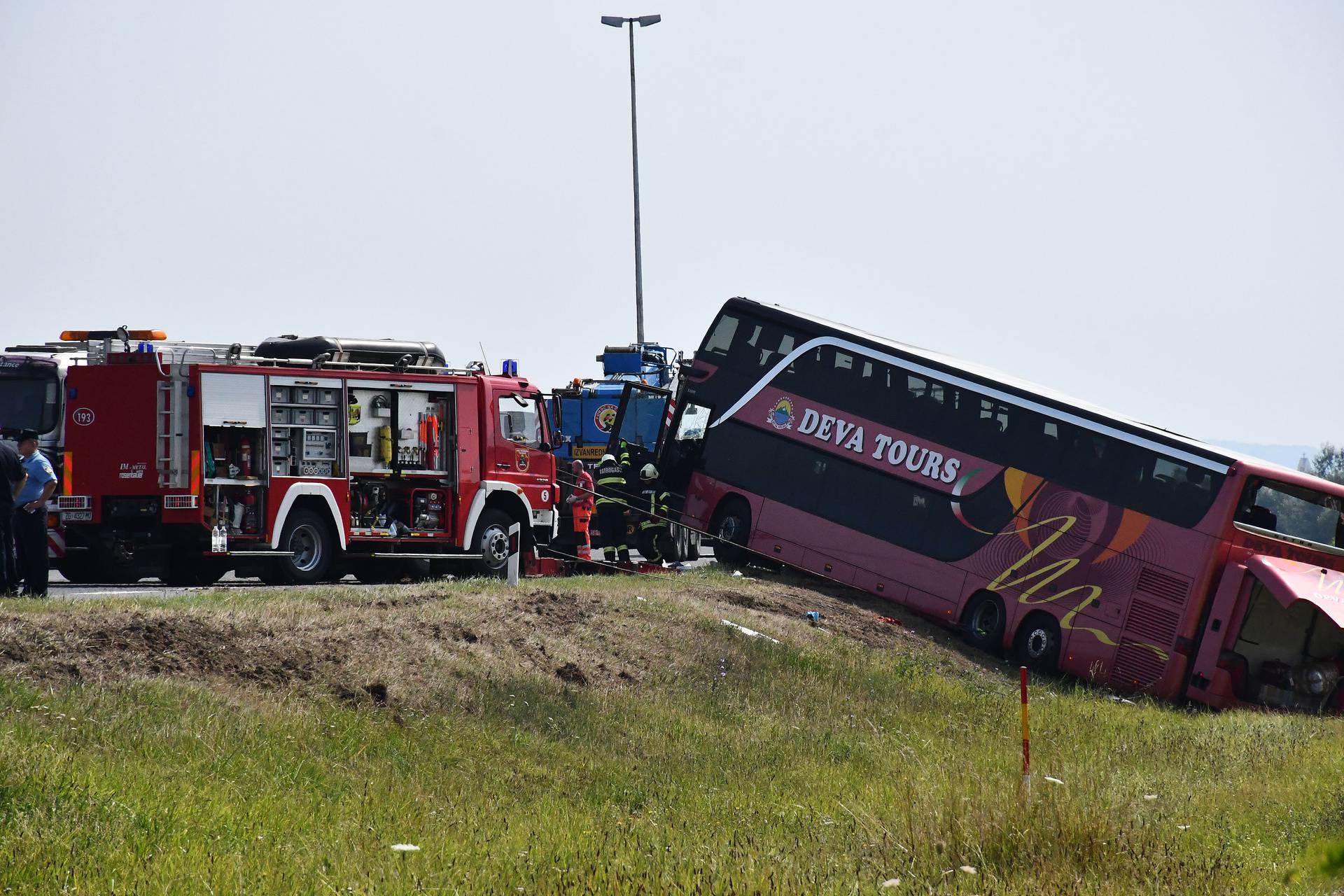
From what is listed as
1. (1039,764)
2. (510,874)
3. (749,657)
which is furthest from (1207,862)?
(749,657)

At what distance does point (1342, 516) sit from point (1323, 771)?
7726 millimetres

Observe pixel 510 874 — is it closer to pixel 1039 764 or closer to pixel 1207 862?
pixel 1207 862

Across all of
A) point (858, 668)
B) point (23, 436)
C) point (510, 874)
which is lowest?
point (858, 668)

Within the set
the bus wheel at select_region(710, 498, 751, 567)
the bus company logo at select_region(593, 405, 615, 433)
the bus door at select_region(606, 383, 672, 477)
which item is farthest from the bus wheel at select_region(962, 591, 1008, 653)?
the bus company logo at select_region(593, 405, 615, 433)

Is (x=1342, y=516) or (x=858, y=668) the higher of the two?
(x=1342, y=516)

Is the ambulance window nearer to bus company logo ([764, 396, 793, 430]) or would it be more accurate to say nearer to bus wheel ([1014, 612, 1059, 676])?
bus company logo ([764, 396, 793, 430])

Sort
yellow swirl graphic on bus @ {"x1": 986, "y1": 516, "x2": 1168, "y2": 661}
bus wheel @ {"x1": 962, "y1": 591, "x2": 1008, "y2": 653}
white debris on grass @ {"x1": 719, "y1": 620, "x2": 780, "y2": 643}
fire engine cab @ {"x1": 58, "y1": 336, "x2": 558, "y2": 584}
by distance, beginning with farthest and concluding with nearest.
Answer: bus wheel @ {"x1": 962, "y1": 591, "x2": 1008, "y2": 653}
yellow swirl graphic on bus @ {"x1": 986, "y1": 516, "x2": 1168, "y2": 661}
fire engine cab @ {"x1": 58, "y1": 336, "x2": 558, "y2": 584}
white debris on grass @ {"x1": 719, "y1": 620, "x2": 780, "y2": 643}

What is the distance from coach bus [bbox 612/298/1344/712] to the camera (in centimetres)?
1934

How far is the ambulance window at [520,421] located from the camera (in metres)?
21.8

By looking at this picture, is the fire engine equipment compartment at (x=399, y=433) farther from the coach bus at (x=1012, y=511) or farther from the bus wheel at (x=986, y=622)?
the bus wheel at (x=986, y=622)

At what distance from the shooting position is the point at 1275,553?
63.9ft

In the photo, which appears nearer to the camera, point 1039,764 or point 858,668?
point 1039,764

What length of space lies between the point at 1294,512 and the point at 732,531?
8.43 m

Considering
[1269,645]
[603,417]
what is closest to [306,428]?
[603,417]
